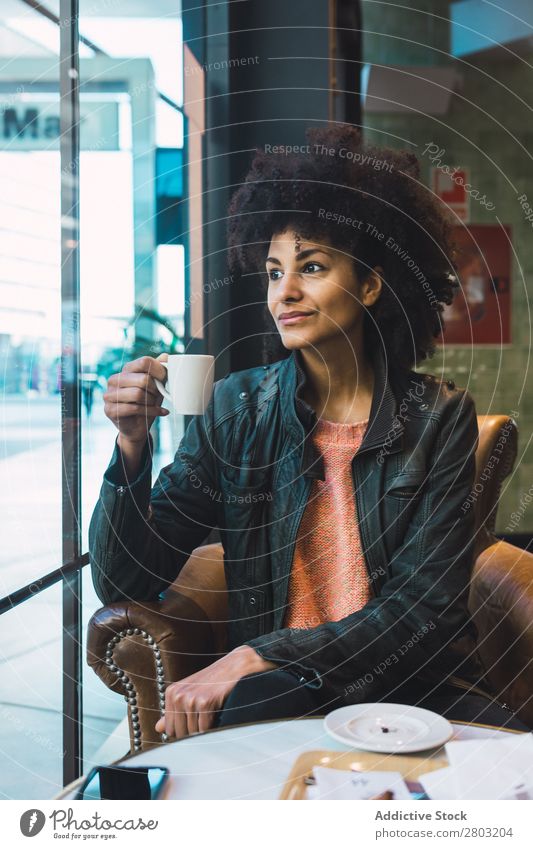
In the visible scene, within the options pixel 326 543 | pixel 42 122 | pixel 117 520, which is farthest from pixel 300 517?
pixel 42 122

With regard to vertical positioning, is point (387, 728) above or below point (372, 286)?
below

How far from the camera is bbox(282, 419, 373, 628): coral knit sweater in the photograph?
1.25 m

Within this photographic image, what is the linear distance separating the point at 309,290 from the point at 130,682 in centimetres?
66

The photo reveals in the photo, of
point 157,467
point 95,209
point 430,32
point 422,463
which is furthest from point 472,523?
point 430,32

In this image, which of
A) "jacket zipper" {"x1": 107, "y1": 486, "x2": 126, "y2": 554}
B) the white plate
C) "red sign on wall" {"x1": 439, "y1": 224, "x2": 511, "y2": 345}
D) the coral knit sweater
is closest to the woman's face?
the coral knit sweater

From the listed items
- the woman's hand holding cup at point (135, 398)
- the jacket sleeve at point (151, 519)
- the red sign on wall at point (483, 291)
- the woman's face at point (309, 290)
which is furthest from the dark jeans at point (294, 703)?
the red sign on wall at point (483, 291)

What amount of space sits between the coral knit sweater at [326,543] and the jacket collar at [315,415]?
2 cm

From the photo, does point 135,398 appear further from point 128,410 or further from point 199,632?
point 199,632

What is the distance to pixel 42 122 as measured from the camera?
1321mm

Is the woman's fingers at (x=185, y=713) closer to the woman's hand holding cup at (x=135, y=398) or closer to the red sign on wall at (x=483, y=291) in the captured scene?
the woman's hand holding cup at (x=135, y=398)

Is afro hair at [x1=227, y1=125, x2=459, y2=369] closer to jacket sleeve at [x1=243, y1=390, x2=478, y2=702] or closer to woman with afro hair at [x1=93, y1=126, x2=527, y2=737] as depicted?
woman with afro hair at [x1=93, y1=126, x2=527, y2=737]

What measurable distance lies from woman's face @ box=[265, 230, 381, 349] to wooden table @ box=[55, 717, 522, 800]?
0.62 meters
